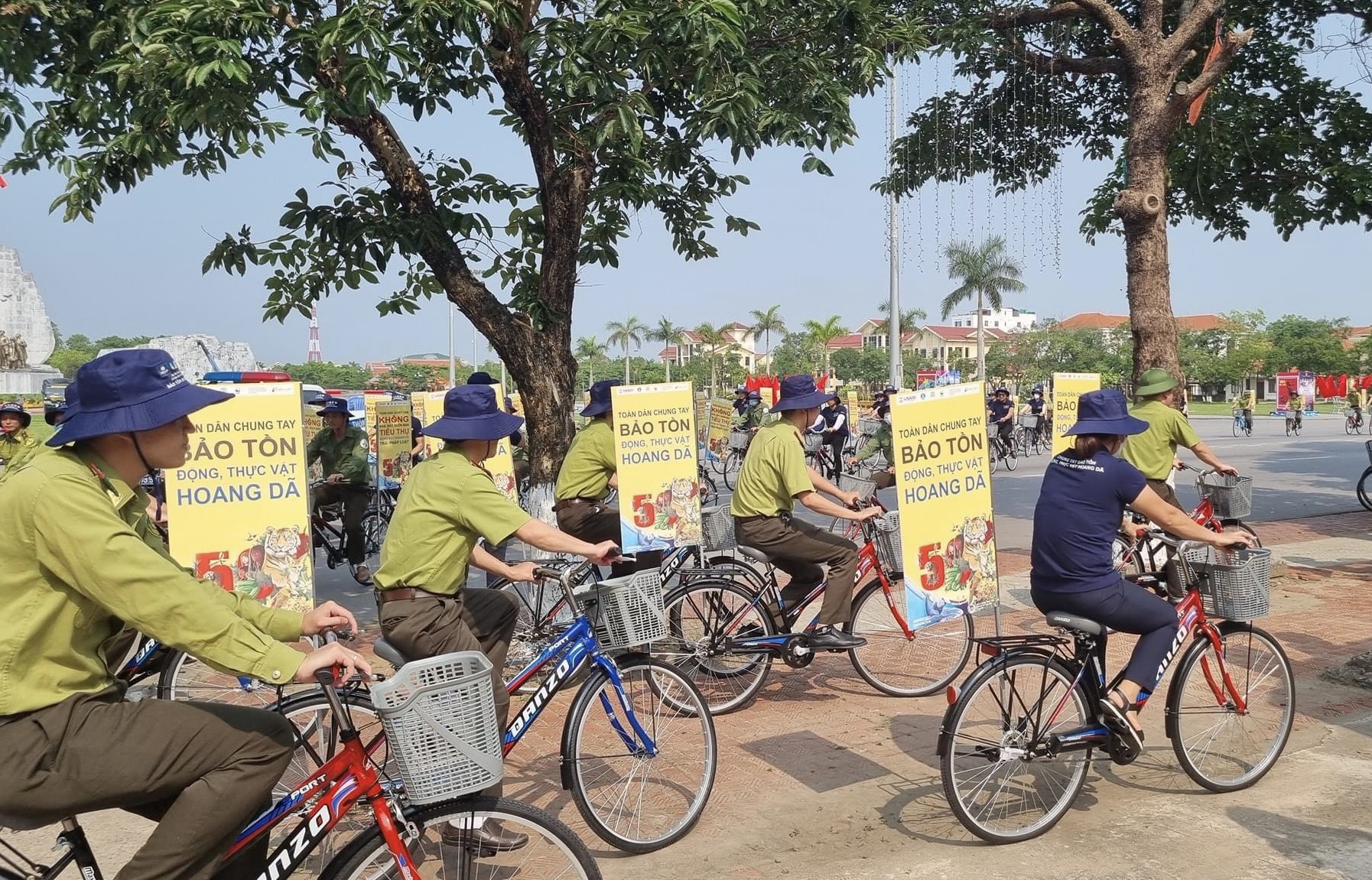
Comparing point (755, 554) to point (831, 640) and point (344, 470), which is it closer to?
point (831, 640)

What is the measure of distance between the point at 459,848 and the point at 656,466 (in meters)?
5.09

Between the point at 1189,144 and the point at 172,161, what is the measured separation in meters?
10.5

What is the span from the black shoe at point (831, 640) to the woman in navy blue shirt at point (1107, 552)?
1.70 m

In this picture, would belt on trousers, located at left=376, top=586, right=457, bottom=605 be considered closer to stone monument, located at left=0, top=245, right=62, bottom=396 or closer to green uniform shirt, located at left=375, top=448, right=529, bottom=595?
green uniform shirt, located at left=375, top=448, right=529, bottom=595

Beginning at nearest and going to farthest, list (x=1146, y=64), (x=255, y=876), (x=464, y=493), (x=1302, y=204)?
1. (x=255, y=876)
2. (x=464, y=493)
3. (x=1146, y=64)
4. (x=1302, y=204)

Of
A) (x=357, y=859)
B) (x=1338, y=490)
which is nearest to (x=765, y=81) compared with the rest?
(x=357, y=859)

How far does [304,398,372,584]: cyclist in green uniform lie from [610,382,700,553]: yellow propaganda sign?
11.1 feet

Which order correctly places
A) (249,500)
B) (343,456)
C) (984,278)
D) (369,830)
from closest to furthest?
(369,830) < (249,500) < (343,456) < (984,278)

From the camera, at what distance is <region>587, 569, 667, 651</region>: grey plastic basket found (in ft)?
14.0

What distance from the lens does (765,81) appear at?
7285mm

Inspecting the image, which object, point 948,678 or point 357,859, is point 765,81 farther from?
point 357,859

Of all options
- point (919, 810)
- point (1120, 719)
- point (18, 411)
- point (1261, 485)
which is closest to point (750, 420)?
point (1261, 485)

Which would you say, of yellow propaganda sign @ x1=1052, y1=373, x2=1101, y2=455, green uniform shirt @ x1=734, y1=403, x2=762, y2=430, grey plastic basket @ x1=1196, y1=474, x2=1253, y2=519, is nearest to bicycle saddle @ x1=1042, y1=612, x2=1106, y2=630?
grey plastic basket @ x1=1196, y1=474, x2=1253, y2=519

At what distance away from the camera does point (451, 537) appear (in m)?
4.32
